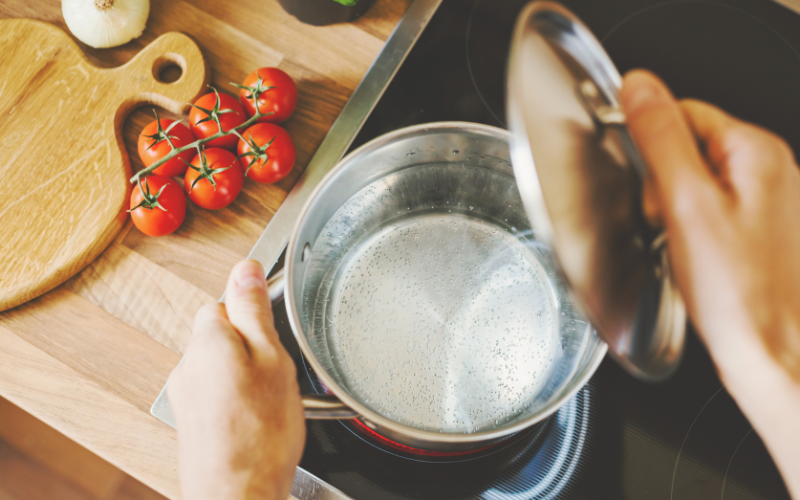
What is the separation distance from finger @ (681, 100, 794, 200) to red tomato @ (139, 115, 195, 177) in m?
0.52

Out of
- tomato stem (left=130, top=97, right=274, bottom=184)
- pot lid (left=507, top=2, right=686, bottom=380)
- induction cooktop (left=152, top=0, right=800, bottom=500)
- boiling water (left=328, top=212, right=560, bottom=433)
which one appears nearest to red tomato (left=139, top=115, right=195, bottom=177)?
tomato stem (left=130, top=97, right=274, bottom=184)

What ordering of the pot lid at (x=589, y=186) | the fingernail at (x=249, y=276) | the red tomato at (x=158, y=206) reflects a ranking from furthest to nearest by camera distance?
the red tomato at (x=158, y=206)
the fingernail at (x=249, y=276)
the pot lid at (x=589, y=186)

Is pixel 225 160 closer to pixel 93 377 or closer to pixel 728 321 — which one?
pixel 93 377

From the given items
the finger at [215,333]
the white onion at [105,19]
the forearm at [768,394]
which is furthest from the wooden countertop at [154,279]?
the forearm at [768,394]

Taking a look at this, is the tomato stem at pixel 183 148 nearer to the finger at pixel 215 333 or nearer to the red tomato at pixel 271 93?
the red tomato at pixel 271 93

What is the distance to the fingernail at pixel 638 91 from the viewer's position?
1.18 ft

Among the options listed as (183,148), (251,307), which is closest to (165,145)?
(183,148)

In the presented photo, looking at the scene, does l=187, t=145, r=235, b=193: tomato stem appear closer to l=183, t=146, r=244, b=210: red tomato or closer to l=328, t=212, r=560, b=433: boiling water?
l=183, t=146, r=244, b=210: red tomato

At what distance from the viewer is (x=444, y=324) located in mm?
583

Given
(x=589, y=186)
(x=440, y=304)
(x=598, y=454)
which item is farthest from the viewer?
(x=440, y=304)

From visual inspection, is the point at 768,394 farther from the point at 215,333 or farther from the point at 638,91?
A: the point at 215,333

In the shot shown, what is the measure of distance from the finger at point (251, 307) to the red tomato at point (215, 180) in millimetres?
149

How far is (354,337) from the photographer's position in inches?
22.7

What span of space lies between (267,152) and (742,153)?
446 millimetres
